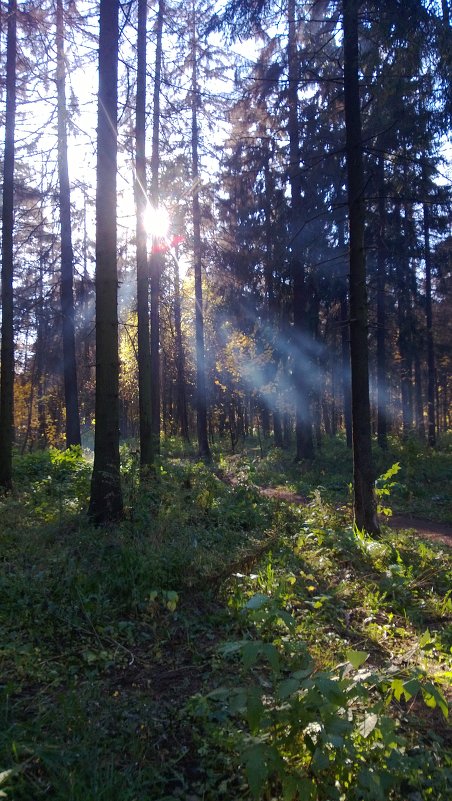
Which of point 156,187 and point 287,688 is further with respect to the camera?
point 156,187

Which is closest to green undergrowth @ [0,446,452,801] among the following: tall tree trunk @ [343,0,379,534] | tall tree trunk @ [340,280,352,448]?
tall tree trunk @ [343,0,379,534]

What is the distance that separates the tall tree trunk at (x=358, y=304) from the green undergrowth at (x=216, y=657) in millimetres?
674

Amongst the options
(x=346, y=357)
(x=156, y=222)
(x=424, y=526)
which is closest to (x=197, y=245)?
(x=156, y=222)

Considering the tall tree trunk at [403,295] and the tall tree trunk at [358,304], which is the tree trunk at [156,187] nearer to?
the tall tree trunk at [358,304]

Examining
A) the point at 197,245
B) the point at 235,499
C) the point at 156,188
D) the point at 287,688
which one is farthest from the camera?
the point at 197,245

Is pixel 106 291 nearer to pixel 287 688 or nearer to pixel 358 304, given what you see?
pixel 358 304

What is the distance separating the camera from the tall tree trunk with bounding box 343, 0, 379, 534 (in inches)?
307

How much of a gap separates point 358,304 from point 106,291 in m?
3.78

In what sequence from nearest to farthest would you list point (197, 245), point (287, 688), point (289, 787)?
point (289, 787)
point (287, 688)
point (197, 245)

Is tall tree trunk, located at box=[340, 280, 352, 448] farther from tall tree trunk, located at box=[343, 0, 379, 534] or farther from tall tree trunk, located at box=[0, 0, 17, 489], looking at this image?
tall tree trunk, located at box=[0, 0, 17, 489]

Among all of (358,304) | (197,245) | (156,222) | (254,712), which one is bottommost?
(254,712)

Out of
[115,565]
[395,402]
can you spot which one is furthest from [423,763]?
[395,402]

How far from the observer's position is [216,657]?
416 centimetres

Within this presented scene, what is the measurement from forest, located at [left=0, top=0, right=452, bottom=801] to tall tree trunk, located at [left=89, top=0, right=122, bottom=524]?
3 centimetres
